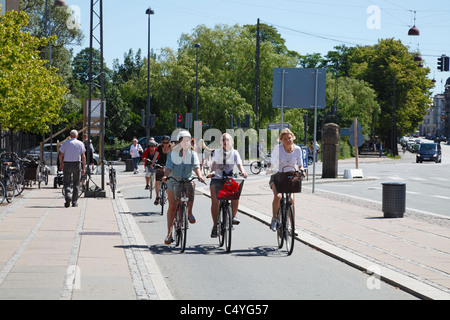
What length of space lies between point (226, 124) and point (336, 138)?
24856mm

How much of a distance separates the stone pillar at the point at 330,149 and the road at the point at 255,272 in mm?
19295

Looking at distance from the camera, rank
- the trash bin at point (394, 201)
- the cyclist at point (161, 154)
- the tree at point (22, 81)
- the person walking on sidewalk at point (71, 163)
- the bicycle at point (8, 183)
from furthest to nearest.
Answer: the tree at point (22, 81)
the bicycle at point (8, 183)
the person walking on sidewalk at point (71, 163)
the cyclist at point (161, 154)
the trash bin at point (394, 201)

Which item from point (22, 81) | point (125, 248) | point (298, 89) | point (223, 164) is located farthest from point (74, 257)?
point (22, 81)

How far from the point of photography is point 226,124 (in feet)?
182

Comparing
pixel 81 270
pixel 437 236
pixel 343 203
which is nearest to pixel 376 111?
pixel 343 203

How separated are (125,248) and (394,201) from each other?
6883 millimetres

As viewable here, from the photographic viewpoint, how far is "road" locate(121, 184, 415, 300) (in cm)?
709

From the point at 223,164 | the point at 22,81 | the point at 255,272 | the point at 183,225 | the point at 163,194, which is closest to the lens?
the point at 255,272

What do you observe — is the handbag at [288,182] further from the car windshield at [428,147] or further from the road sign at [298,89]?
the car windshield at [428,147]

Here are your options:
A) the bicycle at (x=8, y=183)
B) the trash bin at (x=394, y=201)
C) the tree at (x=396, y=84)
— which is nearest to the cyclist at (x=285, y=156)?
the trash bin at (x=394, y=201)

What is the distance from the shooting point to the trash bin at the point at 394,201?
15.0 meters

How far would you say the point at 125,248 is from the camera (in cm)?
1008

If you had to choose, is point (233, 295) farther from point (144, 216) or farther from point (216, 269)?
point (144, 216)

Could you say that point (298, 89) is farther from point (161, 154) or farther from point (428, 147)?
point (428, 147)
